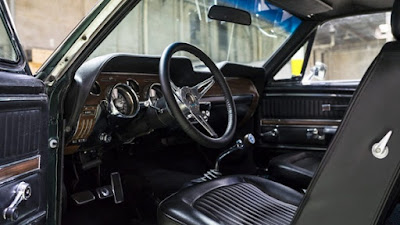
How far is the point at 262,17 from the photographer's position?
111 inches

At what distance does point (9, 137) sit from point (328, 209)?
831 millimetres

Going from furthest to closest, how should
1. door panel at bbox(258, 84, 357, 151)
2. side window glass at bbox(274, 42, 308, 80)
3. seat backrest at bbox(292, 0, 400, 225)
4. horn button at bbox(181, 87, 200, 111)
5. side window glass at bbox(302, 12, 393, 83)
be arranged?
→ side window glass at bbox(274, 42, 308, 80) → side window glass at bbox(302, 12, 393, 83) → door panel at bbox(258, 84, 357, 151) → horn button at bbox(181, 87, 200, 111) → seat backrest at bbox(292, 0, 400, 225)

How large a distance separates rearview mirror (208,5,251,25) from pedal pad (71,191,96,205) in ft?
3.46

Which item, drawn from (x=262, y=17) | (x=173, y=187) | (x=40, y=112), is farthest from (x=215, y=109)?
(x=40, y=112)

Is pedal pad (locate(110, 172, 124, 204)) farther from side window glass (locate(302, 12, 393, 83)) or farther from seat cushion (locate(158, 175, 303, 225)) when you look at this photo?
side window glass (locate(302, 12, 393, 83))

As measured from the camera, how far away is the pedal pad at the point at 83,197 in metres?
1.91

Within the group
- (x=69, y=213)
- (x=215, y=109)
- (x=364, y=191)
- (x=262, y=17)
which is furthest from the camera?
(x=262, y=17)

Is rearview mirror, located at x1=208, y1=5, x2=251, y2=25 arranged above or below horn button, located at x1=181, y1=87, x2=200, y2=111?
above

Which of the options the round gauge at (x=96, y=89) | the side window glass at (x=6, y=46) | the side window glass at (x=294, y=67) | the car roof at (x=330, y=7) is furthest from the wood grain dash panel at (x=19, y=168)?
the side window glass at (x=294, y=67)

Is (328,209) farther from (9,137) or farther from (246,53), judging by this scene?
(246,53)

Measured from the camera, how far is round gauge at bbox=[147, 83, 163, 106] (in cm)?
181

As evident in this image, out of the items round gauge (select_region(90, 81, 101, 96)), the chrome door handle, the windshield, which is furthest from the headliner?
the chrome door handle

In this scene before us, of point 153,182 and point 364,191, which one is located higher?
point 364,191

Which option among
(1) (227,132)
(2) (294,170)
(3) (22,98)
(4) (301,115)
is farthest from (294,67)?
(3) (22,98)
